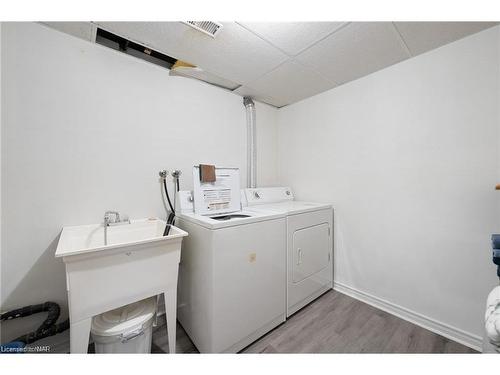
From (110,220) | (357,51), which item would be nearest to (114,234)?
(110,220)

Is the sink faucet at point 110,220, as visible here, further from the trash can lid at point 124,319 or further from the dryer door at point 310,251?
the dryer door at point 310,251

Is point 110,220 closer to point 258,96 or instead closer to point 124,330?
point 124,330

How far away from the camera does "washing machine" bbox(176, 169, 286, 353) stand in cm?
124

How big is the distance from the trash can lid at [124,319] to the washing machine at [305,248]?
3.48 ft

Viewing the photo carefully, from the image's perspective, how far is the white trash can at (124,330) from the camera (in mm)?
1057

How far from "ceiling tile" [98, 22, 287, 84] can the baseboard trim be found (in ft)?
7.68

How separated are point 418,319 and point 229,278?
5.35 feet

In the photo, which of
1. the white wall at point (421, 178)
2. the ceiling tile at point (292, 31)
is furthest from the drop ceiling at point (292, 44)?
the white wall at point (421, 178)

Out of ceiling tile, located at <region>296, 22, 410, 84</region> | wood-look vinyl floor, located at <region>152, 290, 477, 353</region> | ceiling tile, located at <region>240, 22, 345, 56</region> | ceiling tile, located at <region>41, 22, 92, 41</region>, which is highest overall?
ceiling tile, located at <region>41, 22, 92, 41</region>

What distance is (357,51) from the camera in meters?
1.55

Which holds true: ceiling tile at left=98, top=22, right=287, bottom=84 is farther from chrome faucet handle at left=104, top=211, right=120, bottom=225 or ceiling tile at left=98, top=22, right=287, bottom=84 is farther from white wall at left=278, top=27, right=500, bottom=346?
chrome faucet handle at left=104, top=211, right=120, bottom=225

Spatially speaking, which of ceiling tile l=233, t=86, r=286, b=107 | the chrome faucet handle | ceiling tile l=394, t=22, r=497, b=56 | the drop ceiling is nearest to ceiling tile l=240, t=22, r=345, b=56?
the drop ceiling
